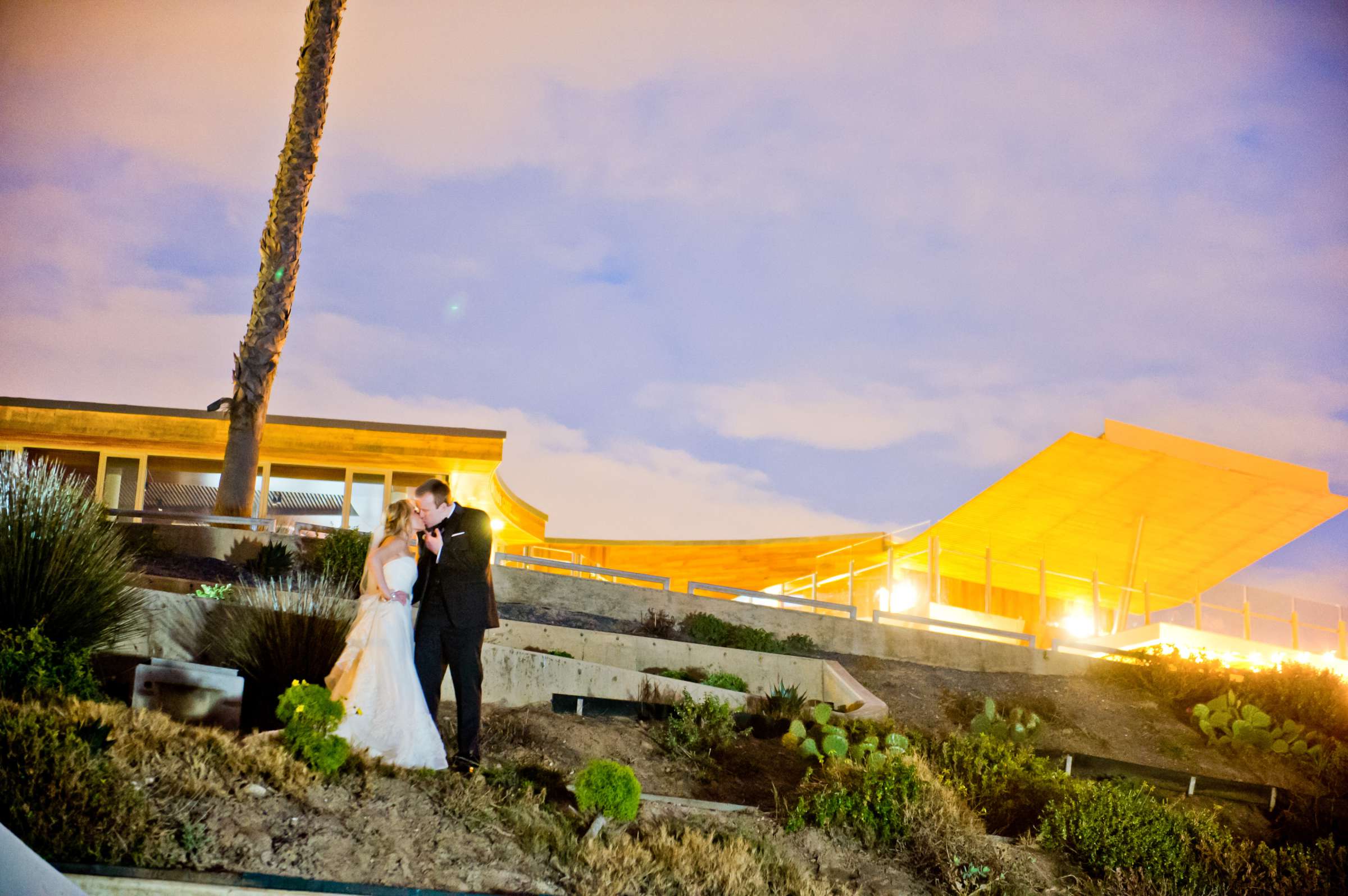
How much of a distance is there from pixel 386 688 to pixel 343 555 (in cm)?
665

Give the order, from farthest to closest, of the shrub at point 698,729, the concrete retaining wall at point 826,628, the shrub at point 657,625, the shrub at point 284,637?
the concrete retaining wall at point 826,628 → the shrub at point 657,625 → the shrub at point 698,729 → the shrub at point 284,637

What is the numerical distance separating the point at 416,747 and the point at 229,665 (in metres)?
2.72

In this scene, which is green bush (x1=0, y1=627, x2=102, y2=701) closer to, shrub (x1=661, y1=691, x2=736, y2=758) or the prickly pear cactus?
shrub (x1=661, y1=691, x2=736, y2=758)

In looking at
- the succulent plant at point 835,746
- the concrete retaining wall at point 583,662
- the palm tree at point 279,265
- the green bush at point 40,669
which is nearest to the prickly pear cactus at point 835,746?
the succulent plant at point 835,746

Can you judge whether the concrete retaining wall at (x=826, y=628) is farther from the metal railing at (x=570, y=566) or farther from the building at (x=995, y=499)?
the building at (x=995, y=499)

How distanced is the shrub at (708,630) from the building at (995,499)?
4.80 meters

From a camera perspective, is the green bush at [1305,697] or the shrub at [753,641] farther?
the shrub at [753,641]

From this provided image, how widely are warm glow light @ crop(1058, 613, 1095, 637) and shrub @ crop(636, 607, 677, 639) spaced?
1161 centimetres

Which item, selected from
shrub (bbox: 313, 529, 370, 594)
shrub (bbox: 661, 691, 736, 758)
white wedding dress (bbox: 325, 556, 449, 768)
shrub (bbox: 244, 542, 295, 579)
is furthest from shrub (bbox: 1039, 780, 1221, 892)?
shrub (bbox: 244, 542, 295, 579)

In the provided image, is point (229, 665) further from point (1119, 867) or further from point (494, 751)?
point (1119, 867)

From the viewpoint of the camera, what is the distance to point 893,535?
2452 cm

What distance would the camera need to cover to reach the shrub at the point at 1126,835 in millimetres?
8125

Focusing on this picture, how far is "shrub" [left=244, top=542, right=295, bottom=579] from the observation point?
13048 mm

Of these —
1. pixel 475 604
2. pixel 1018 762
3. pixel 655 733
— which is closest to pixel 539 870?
pixel 475 604
